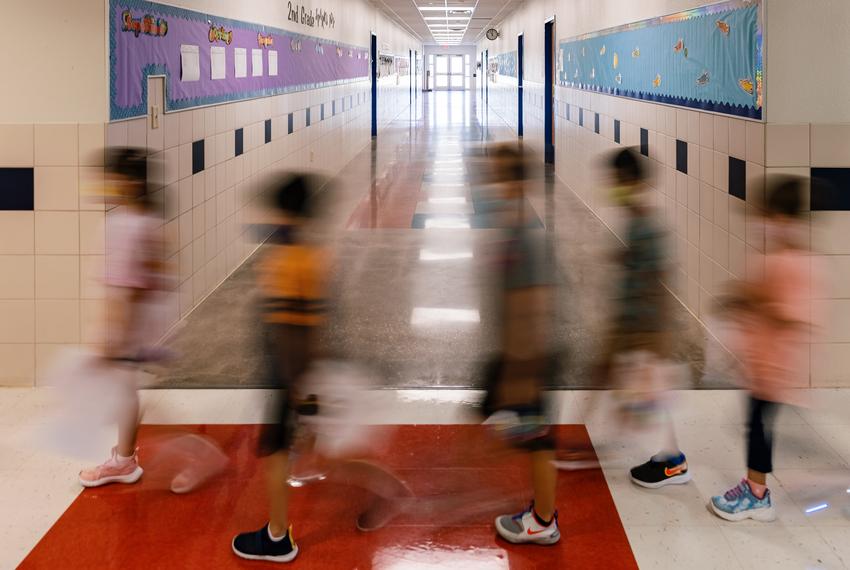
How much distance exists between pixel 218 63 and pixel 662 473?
4121 mm

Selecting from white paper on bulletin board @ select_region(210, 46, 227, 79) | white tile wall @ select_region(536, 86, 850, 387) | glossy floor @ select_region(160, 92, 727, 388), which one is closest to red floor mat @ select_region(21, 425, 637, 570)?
glossy floor @ select_region(160, 92, 727, 388)

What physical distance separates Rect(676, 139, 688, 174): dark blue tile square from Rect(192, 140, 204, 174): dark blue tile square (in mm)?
3025

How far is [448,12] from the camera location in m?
19.1

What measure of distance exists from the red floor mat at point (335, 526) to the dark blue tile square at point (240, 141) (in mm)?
3484

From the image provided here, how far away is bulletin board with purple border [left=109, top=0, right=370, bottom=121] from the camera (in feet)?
12.9

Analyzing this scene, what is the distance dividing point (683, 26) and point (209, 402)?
11.7 ft

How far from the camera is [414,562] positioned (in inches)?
96.0

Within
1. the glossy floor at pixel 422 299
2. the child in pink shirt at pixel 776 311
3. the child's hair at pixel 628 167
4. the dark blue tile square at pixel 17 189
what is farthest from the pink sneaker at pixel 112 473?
the child in pink shirt at pixel 776 311

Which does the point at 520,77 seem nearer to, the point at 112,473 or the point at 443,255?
the point at 443,255

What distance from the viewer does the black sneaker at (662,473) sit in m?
2.92

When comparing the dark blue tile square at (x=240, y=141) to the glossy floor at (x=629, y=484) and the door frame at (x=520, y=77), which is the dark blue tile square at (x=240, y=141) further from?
the door frame at (x=520, y=77)

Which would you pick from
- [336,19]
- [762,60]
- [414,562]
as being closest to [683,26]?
[762,60]

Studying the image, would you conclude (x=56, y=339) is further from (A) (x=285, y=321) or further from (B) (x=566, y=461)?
(B) (x=566, y=461)

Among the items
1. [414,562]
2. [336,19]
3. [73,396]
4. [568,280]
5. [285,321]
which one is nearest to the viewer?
[285,321]
